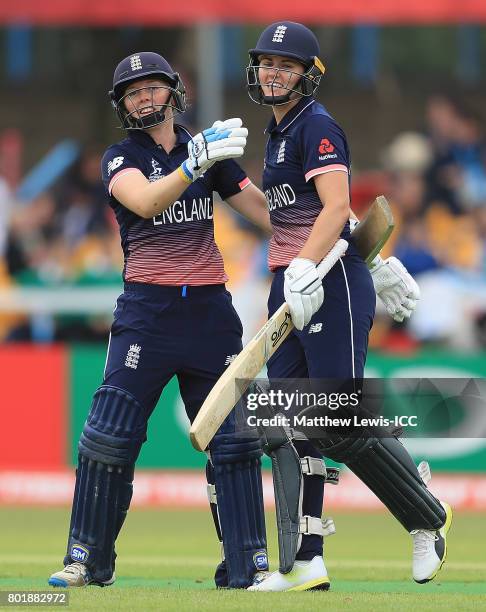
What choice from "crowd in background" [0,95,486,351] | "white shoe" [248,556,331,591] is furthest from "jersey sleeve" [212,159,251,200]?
"crowd in background" [0,95,486,351]

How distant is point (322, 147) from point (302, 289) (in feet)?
1.85

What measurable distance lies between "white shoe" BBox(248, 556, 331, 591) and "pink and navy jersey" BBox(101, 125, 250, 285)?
3.85ft

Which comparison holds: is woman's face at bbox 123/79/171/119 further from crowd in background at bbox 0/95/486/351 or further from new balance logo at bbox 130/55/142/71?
crowd in background at bbox 0/95/486/351

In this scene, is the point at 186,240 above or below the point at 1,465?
above

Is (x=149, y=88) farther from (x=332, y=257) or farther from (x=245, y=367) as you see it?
(x=245, y=367)

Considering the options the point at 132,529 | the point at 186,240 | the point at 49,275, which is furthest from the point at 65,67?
the point at 186,240

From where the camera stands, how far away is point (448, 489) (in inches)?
418

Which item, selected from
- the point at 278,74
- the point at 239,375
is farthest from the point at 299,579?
the point at 278,74

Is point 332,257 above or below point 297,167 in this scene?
below

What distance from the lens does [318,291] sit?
18.6 feet

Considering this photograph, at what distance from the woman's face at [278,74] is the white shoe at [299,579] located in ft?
6.05

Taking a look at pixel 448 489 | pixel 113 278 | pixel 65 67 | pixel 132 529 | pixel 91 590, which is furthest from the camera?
pixel 65 67

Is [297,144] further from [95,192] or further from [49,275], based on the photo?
[95,192]

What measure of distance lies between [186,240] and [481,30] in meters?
14.9
